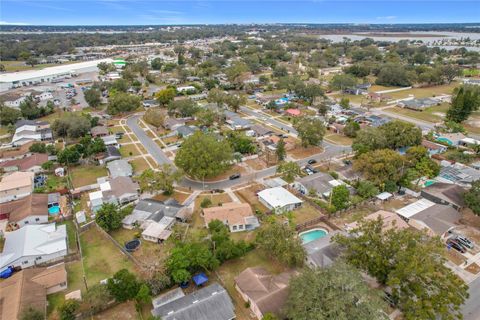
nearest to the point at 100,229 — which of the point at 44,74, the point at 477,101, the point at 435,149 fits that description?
the point at 435,149

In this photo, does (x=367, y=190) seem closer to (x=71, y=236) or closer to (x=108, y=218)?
(x=108, y=218)

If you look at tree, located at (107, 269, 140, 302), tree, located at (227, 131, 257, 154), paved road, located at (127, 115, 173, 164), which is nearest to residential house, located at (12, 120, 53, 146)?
paved road, located at (127, 115, 173, 164)

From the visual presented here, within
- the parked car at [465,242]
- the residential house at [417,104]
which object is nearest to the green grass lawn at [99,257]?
the parked car at [465,242]

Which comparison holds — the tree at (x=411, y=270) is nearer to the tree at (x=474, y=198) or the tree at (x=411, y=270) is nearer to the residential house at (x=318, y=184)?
the tree at (x=474, y=198)

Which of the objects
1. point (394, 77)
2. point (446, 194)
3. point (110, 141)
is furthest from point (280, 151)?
point (394, 77)

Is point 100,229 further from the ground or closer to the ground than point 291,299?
closer to the ground

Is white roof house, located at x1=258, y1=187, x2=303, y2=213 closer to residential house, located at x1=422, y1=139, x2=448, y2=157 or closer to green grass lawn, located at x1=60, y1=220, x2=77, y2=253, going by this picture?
green grass lawn, located at x1=60, y1=220, x2=77, y2=253

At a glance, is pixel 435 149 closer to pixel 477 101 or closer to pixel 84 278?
pixel 477 101
